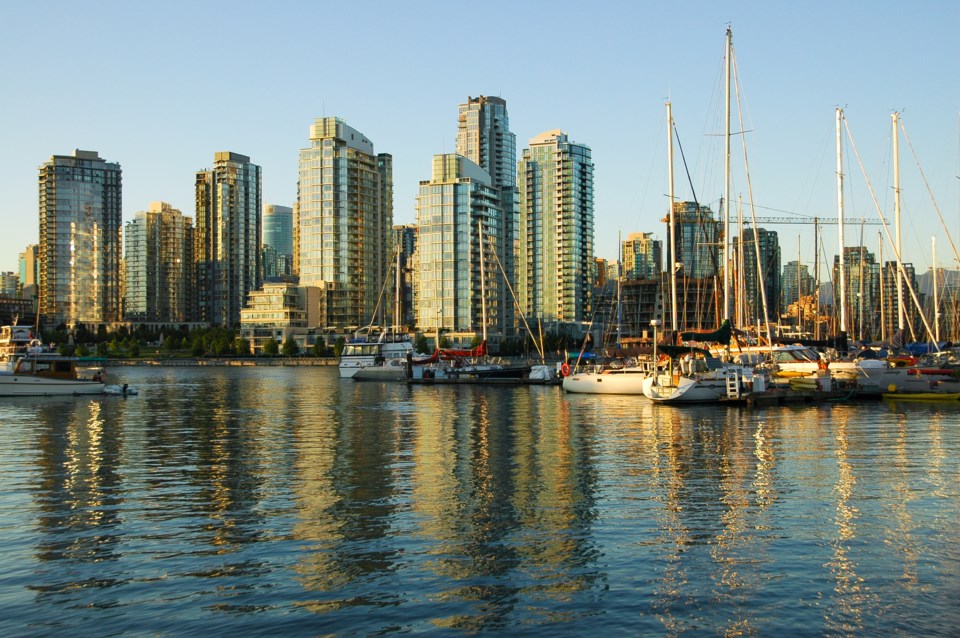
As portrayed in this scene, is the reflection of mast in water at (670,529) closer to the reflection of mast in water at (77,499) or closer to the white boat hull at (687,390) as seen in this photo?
the reflection of mast in water at (77,499)

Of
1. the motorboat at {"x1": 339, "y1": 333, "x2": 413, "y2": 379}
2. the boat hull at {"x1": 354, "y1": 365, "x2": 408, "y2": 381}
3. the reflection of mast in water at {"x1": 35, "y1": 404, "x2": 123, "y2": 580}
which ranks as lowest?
the reflection of mast in water at {"x1": 35, "y1": 404, "x2": 123, "y2": 580}

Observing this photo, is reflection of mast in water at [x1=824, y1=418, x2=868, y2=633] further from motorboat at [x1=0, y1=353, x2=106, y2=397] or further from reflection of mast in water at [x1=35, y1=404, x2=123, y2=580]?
motorboat at [x1=0, y1=353, x2=106, y2=397]

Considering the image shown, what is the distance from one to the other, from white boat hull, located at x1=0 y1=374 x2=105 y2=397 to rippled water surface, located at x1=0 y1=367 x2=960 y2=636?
4058 cm

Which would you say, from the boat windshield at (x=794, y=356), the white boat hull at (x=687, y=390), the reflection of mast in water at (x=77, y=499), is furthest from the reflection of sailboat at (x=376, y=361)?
the reflection of mast in water at (x=77, y=499)

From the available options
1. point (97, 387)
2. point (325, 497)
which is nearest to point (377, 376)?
point (97, 387)

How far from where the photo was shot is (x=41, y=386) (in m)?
83.1

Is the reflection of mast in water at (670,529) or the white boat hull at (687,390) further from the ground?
the white boat hull at (687,390)

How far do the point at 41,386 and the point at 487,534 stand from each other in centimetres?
7289

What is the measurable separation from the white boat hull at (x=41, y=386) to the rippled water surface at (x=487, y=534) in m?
40.6

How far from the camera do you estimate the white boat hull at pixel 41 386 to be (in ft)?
267

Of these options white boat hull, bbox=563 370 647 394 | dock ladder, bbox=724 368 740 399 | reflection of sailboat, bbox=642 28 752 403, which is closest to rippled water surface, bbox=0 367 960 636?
dock ladder, bbox=724 368 740 399

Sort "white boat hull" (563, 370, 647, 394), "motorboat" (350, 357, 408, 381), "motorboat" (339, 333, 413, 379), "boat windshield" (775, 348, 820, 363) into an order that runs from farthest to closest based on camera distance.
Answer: "motorboat" (339, 333, 413, 379) < "motorboat" (350, 357, 408, 381) < "white boat hull" (563, 370, 647, 394) < "boat windshield" (775, 348, 820, 363)

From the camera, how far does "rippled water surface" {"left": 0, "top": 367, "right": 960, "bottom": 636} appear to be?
658 inches

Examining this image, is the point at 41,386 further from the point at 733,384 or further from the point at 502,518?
the point at 502,518
